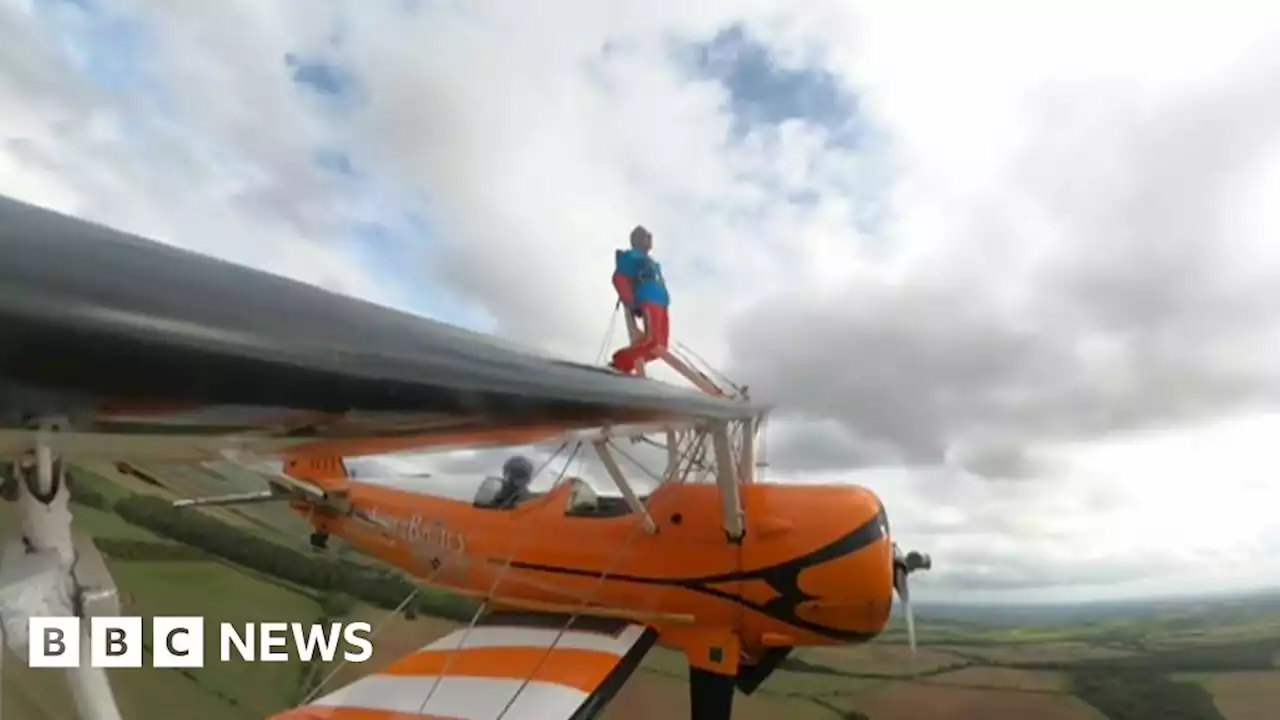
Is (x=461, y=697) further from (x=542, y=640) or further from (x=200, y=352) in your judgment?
(x=200, y=352)

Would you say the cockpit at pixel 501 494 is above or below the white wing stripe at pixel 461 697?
above

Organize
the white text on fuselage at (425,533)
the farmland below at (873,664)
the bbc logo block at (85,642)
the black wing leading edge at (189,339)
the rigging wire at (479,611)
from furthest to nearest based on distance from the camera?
the farmland below at (873,664)
the white text on fuselage at (425,533)
the rigging wire at (479,611)
the bbc logo block at (85,642)
the black wing leading edge at (189,339)

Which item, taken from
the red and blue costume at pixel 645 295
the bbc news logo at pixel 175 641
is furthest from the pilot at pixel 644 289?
the bbc news logo at pixel 175 641

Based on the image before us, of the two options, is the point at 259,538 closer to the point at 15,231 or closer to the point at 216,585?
the point at 216,585

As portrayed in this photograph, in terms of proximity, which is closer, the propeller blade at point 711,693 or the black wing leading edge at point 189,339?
the black wing leading edge at point 189,339

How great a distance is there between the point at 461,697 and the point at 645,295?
130 centimetres

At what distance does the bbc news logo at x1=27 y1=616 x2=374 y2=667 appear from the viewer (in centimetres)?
30

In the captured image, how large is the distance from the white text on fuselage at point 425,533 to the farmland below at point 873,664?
1298mm

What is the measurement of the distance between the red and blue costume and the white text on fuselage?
3.08ft

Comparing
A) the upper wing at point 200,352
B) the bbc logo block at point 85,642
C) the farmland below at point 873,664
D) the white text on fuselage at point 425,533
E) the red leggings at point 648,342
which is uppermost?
the red leggings at point 648,342

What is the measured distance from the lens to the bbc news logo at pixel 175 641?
0.98ft

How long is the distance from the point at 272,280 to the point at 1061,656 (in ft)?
26.2

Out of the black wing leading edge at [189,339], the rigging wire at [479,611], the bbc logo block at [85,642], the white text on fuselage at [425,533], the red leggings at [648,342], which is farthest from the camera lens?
the white text on fuselage at [425,533]

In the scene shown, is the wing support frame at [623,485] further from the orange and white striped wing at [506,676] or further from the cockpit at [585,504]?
the orange and white striped wing at [506,676]
